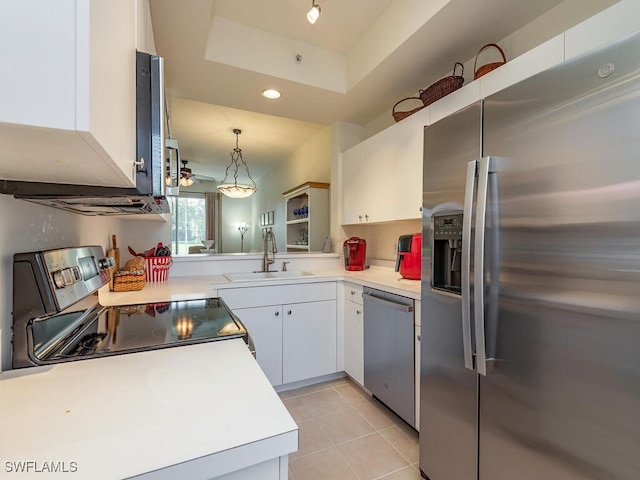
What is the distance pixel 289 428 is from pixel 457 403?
98cm

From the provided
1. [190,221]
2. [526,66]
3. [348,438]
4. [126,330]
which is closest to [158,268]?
[126,330]

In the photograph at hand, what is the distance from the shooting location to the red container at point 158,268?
2.18m

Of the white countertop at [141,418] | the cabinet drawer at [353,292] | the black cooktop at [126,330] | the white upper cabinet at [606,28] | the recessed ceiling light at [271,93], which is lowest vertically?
the cabinet drawer at [353,292]

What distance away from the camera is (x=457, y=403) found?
1249 millimetres

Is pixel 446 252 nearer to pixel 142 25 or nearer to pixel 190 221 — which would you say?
pixel 142 25

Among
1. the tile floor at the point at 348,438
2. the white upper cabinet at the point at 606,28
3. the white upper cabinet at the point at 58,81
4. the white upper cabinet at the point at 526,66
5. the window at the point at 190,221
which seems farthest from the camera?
the window at the point at 190,221

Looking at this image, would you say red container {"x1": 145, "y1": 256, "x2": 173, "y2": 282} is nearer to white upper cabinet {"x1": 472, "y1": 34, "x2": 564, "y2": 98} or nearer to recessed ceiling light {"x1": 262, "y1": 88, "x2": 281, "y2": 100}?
recessed ceiling light {"x1": 262, "y1": 88, "x2": 281, "y2": 100}

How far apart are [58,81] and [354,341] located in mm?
2283

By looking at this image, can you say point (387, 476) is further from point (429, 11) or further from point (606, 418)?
point (429, 11)

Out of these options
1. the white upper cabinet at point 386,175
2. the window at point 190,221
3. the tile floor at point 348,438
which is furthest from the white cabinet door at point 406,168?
the window at point 190,221

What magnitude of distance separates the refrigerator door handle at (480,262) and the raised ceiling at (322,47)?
3.36ft

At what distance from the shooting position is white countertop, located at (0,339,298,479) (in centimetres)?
48

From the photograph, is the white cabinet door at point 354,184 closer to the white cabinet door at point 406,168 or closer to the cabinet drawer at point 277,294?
the white cabinet door at point 406,168

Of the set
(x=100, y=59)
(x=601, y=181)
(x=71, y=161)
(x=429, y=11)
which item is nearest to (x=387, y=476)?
(x=601, y=181)
